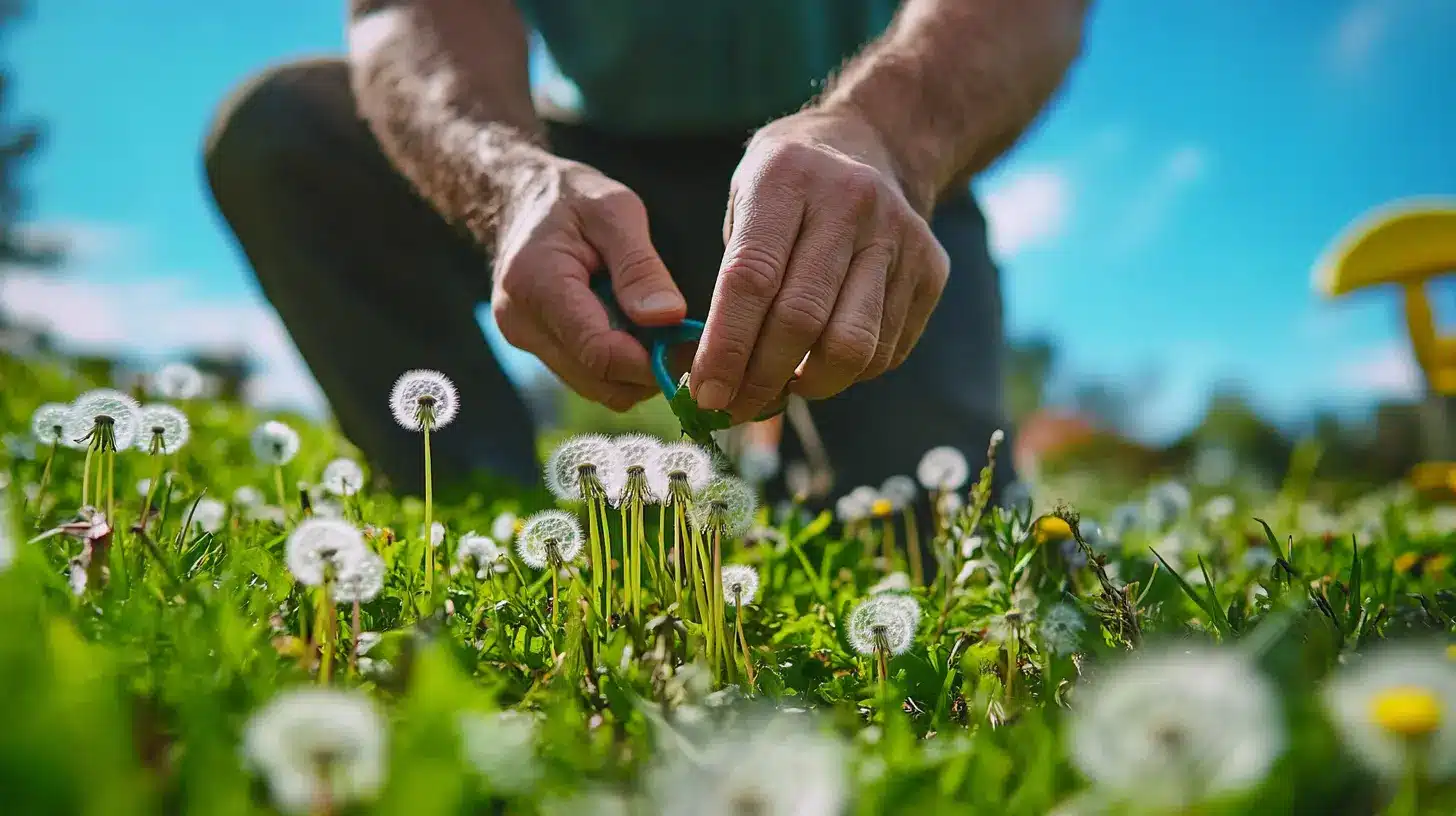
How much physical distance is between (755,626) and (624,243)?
26.2 inches

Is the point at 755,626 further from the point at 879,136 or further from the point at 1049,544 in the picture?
the point at 879,136

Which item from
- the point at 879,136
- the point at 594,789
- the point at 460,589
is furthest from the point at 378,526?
the point at 879,136

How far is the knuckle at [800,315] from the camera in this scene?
4.74 ft

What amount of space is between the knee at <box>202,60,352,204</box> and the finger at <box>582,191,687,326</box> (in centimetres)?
189

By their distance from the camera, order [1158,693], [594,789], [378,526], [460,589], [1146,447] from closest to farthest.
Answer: [1158,693] < [594,789] < [460,589] < [378,526] < [1146,447]

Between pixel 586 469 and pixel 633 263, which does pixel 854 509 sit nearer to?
pixel 633 263

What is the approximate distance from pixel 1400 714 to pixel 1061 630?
0.51 metres

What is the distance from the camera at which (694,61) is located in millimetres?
3436

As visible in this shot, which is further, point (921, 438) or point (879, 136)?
point (921, 438)

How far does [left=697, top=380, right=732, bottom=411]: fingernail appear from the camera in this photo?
146 cm

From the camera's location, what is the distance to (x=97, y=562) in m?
1.15

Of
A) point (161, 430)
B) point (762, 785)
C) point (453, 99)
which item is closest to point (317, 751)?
point (762, 785)

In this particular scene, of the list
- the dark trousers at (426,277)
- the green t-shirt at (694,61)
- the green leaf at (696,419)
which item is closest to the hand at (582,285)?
the green leaf at (696,419)

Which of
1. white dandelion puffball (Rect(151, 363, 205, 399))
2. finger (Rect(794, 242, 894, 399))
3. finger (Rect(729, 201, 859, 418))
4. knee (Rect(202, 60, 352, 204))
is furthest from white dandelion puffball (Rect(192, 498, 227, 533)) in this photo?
knee (Rect(202, 60, 352, 204))
